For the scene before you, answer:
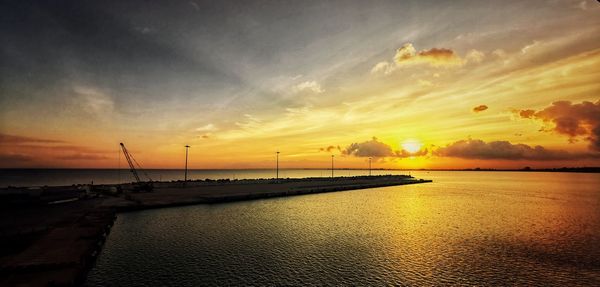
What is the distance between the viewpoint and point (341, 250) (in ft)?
109

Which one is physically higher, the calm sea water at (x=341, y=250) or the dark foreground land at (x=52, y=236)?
the dark foreground land at (x=52, y=236)

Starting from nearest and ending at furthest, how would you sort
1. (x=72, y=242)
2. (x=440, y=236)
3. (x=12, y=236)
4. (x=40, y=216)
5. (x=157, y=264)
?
(x=157, y=264) < (x=72, y=242) < (x=12, y=236) < (x=440, y=236) < (x=40, y=216)

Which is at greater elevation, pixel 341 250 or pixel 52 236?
pixel 52 236

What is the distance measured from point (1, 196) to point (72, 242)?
188 feet

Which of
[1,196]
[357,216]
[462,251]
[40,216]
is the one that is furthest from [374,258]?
[1,196]

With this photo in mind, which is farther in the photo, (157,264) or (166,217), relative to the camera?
(166,217)

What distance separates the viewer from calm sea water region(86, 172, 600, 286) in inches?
993

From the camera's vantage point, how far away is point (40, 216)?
45.8 m

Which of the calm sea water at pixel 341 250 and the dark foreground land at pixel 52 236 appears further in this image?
the calm sea water at pixel 341 250

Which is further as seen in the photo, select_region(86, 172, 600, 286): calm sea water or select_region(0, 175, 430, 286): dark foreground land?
select_region(86, 172, 600, 286): calm sea water

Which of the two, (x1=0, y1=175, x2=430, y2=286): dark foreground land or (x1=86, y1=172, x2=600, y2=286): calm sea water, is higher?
(x1=0, y1=175, x2=430, y2=286): dark foreground land

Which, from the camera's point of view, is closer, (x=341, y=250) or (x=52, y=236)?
(x=52, y=236)

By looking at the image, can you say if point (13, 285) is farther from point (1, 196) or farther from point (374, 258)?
point (1, 196)

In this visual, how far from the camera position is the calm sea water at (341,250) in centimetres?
2523
